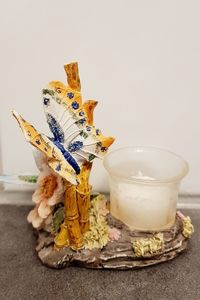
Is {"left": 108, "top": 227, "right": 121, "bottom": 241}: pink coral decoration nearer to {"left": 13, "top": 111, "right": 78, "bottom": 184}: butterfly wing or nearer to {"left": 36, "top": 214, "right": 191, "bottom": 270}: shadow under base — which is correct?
{"left": 36, "top": 214, "right": 191, "bottom": 270}: shadow under base

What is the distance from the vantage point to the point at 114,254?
603mm

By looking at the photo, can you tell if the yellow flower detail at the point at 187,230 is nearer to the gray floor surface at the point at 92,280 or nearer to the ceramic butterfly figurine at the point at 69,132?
the gray floor surface at the point at 92,280

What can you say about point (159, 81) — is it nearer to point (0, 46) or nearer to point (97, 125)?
point (97, 125)

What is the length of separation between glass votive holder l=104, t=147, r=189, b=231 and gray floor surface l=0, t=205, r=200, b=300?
72 mm

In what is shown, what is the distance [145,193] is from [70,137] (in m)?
0.17

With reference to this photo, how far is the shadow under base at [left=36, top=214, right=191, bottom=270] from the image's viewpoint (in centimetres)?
60

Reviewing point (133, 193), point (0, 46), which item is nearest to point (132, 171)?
point (133, 193)

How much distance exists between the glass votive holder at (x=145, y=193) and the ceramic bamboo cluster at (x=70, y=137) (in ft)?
0.27

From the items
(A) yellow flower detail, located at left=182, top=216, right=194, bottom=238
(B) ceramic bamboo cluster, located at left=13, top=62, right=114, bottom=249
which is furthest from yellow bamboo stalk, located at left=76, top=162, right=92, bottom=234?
(A) yellow flower detail, located at left=182, top=216, right=194, bottom=238

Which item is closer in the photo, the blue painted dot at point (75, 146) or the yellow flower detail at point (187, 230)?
the blue painted dot at point (75, 146)

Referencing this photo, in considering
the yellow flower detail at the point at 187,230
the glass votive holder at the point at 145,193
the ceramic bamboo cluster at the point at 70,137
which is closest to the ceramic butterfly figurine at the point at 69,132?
the ceramic bamboo cluster at the point at 70,137

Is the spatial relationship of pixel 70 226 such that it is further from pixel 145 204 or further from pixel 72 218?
pixel 145 204

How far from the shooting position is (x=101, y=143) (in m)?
0.55

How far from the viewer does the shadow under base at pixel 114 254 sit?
60 cm
